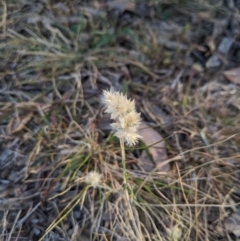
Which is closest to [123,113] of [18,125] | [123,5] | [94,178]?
[94,178]


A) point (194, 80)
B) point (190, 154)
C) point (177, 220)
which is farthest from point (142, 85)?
point (177, 220)

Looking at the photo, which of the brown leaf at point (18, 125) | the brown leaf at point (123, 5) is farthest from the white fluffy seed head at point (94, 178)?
the brown leaf at point (123, 5)

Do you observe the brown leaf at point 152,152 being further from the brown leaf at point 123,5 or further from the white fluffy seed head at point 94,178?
the brown leaf at point 123,5

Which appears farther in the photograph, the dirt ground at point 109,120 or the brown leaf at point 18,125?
the brown leaf at point 18,125

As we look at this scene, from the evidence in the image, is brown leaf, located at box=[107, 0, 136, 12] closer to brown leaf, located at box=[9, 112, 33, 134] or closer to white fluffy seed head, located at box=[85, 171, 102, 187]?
brown leaf, located at box=[9, 112, 33, 134]

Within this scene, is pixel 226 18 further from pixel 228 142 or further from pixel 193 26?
pixel 228 142

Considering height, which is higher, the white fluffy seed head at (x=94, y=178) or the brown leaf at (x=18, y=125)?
the white fluffy seed head at (x=94, y=178)

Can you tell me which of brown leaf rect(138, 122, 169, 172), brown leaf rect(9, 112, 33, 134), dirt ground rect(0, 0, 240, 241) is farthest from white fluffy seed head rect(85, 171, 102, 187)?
brown leaf rect(9, 112, 33, 134)
